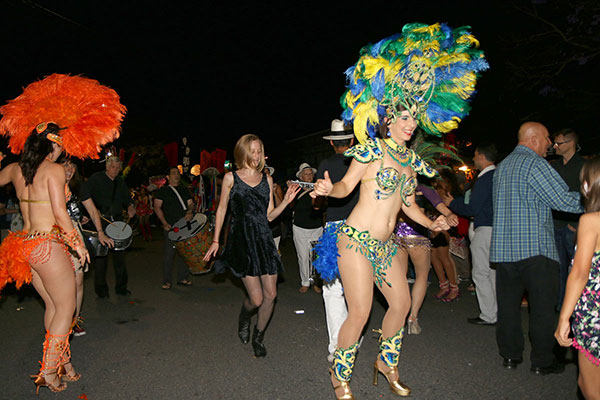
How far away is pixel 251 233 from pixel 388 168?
1.80m

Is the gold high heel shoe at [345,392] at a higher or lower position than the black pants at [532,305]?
lower

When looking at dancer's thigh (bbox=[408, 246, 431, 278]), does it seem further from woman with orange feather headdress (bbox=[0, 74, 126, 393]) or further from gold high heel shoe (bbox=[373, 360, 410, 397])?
woman with orange feather headdress (bbox=[0, 74, 126, 393])

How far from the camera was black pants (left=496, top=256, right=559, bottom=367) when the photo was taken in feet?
12.9

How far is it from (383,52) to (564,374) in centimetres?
329

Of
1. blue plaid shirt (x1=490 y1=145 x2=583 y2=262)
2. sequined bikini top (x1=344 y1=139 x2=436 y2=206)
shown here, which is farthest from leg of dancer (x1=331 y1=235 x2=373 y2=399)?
blue plaid shirt (x1=490 y1=145 x2=583 y2=262)

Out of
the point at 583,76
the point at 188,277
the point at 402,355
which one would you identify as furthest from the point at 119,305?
the point at 583,76

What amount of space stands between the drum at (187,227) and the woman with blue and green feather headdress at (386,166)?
150 inches

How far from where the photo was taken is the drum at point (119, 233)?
6.19 m

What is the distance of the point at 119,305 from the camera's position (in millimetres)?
6488

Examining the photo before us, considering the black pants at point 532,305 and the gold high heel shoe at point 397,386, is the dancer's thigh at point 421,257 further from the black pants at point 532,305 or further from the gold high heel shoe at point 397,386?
the gold high heel shoe at point 397,386

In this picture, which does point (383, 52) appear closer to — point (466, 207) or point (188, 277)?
point (466, 207)

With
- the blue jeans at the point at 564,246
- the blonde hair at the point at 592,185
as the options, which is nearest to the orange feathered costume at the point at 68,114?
the blonde hair at the point at 592,185

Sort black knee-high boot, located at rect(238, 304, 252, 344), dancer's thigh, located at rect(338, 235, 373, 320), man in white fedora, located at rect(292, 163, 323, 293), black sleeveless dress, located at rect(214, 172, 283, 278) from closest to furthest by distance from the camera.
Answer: dancer's thigh, located at rect(338, 235, 373, 320) → black sleeveless dress, located at rect(214, 172, 283, 278) → black knee-high boot, located at rect(238, 304, 252, 344) → man in white fedora, located at rect(292, 163, 323, 293)

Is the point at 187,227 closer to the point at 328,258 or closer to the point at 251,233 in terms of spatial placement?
the point at 251,233
